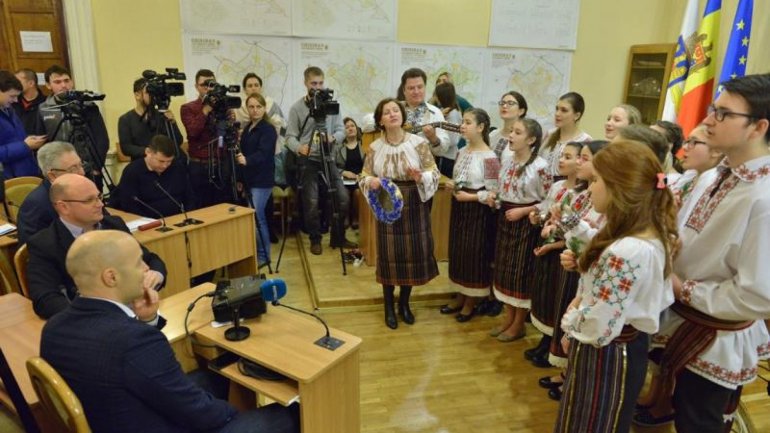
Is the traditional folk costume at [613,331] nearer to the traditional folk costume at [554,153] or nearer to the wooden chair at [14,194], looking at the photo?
the traditional folk costume at [554,153]

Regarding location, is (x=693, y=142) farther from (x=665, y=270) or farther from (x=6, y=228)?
(x=6, y=228)

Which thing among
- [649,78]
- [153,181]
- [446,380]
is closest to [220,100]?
[153,181]

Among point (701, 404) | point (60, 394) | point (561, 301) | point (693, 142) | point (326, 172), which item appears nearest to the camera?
point (60, 394)

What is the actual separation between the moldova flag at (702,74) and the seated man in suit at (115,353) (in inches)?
189

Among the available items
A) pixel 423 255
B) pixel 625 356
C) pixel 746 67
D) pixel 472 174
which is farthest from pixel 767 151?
pixel 746 67

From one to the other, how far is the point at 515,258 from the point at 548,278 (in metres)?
0.31

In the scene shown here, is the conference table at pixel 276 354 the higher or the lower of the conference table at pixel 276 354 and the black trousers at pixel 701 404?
the higher

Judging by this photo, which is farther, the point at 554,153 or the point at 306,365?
the point at 554,153

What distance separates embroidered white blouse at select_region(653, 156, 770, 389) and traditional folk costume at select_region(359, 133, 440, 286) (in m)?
1.51

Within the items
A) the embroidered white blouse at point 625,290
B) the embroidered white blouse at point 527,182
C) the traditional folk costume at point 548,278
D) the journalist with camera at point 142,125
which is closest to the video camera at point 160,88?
the journalist with camera at point 142,125

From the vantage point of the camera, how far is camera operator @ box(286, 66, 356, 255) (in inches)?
157

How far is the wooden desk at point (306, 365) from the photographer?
1.58 m

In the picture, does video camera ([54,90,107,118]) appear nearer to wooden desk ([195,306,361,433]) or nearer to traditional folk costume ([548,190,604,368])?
wooden desk ([195,306,361,433])

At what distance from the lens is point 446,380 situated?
2637mm
